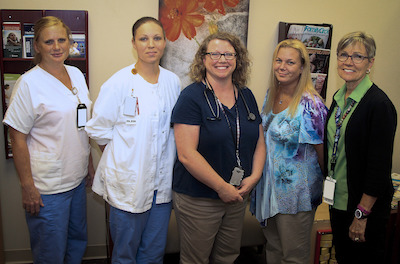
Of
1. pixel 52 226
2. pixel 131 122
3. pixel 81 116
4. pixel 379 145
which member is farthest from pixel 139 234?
pixel 379 145

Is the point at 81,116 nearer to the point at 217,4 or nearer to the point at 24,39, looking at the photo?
the point at 24,39

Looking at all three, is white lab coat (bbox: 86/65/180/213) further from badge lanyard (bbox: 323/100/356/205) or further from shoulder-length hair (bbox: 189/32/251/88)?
badge lanyard (bbox: 323/100/356/205)

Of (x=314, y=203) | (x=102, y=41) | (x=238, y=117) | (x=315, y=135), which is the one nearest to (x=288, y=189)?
(x=314, y=203)

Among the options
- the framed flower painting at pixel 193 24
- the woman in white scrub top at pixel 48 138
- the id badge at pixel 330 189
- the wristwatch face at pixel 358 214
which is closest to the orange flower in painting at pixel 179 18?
the framed flower painting at pixel 193 24

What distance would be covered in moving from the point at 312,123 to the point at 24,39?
6.57 feet

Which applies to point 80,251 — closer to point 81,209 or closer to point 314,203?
point 81,209

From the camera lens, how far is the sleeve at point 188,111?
67.5 inches

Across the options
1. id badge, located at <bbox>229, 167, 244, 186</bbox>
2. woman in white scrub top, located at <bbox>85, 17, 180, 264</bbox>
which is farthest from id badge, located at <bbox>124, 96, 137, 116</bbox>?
id badge, located at <bbox>229, 167, 244, 186</bbox>

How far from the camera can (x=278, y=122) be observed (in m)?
1.89

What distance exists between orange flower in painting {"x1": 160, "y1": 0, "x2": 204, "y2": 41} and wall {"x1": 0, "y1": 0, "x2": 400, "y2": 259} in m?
0.10

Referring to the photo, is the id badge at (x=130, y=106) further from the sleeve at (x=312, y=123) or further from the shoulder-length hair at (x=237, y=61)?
the sleeve at (x=312, y=123)

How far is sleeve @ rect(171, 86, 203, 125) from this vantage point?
1.71 m

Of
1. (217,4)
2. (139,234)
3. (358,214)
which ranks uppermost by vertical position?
(217,4)

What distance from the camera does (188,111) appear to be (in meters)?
1.72
